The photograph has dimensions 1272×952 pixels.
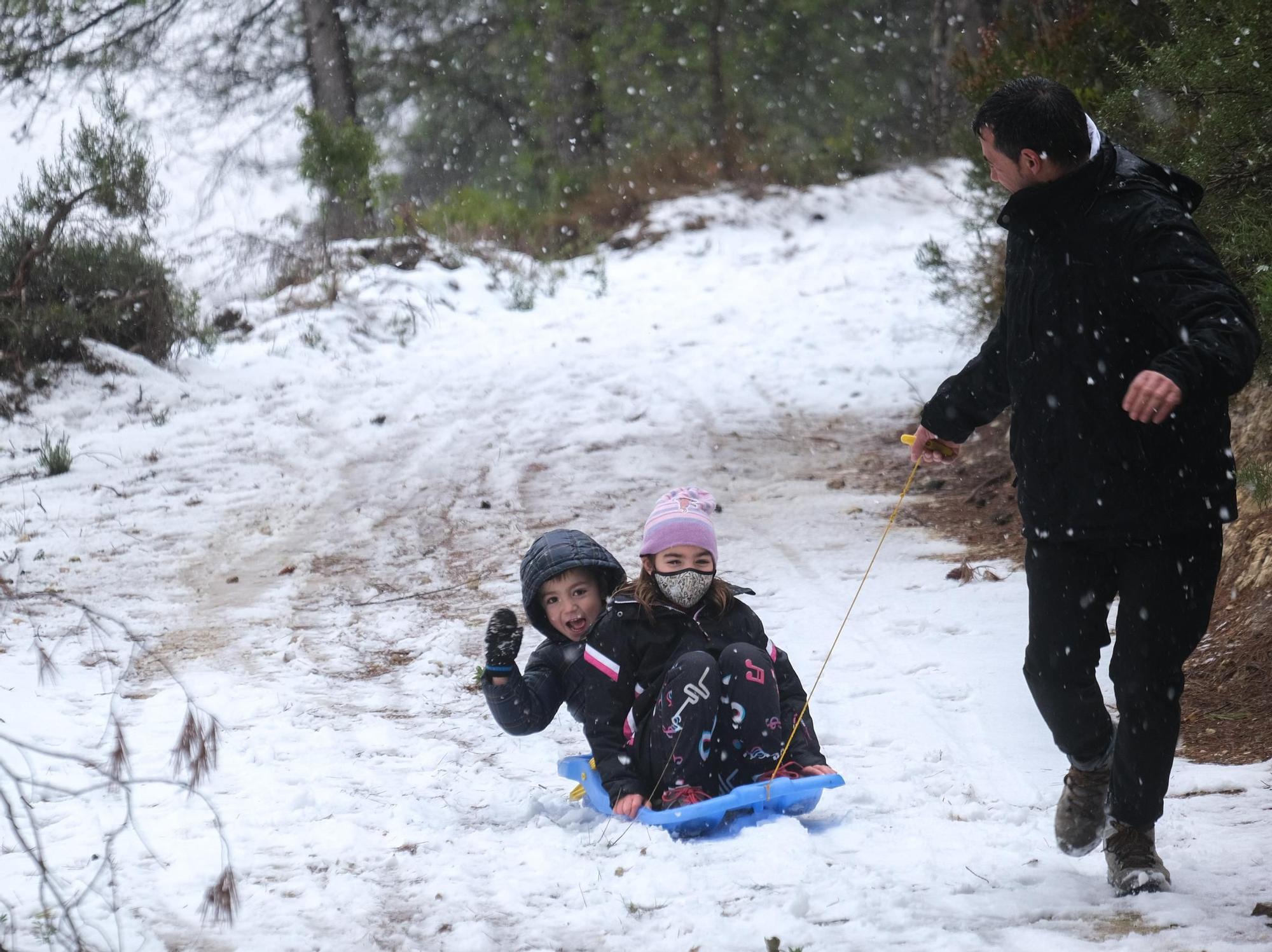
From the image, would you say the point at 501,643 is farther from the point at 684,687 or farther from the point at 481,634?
the point at 481,634

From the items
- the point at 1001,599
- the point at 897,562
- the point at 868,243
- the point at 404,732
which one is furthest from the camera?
the point at 868,243

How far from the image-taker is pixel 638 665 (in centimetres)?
397

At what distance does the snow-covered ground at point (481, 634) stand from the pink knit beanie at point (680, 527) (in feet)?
2.91

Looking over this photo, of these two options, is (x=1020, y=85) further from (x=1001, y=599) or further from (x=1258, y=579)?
(x=1001, y=599)

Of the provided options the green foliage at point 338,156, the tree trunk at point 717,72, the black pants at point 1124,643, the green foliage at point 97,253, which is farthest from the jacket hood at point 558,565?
the tree trunk at point 717,72

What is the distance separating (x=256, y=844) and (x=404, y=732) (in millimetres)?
1155

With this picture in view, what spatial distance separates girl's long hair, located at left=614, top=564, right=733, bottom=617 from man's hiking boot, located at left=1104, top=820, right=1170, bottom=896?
1.46 metres

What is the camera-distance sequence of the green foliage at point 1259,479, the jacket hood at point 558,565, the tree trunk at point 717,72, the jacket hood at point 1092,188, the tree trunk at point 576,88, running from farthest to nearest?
1. the tree trunk at point 576,88
2. the tree trunk at point 717,72
3. the green foliage at point 1259,479
4. the jacket hood at point 558,565
5. the jacket hood at point 1092,188

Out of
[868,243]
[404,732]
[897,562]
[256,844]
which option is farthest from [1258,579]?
[868,243]

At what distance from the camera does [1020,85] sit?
9.18 feet

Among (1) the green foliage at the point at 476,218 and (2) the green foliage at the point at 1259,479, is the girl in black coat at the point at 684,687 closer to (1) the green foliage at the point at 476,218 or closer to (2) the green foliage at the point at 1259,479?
(2) the green foliage at the point at 1259,479

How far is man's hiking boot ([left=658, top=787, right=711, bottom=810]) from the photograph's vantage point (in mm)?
3717

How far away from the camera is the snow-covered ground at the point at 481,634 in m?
3.02

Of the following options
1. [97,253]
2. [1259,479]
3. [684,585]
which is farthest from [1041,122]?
[97,253]
